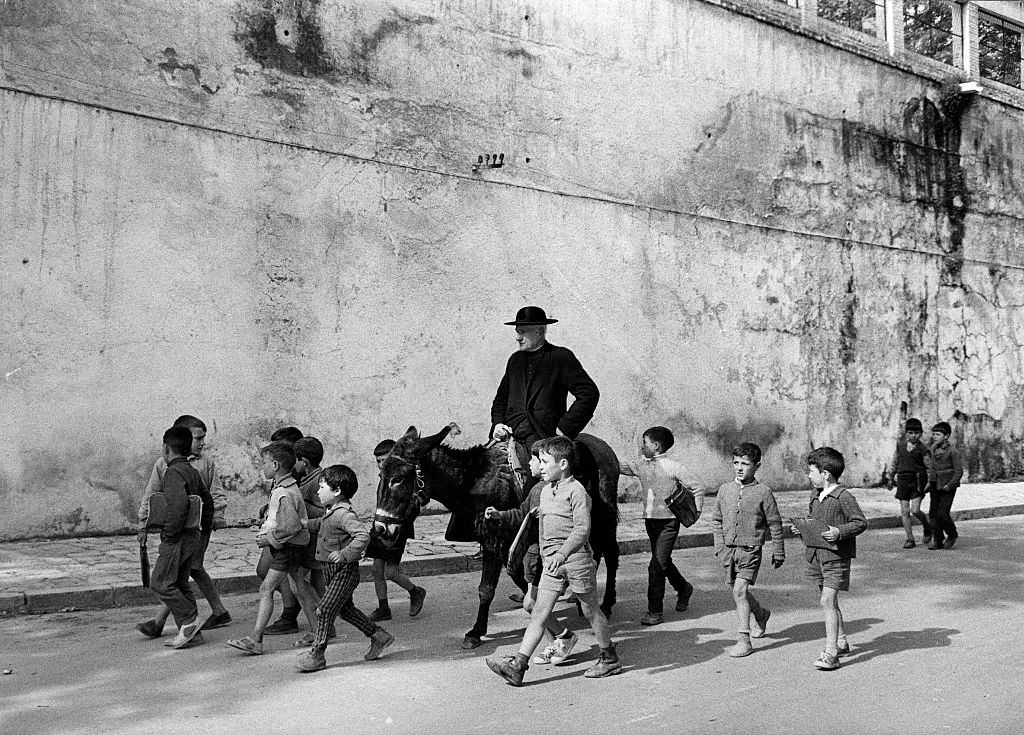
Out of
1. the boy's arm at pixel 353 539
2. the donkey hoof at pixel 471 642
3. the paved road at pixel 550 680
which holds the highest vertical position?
the boy's arm at pixel 353 539

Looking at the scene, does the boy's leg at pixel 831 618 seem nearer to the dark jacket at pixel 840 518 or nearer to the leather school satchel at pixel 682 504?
the dark jacket at pixel 840 518

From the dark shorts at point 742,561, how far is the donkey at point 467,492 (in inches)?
45.9

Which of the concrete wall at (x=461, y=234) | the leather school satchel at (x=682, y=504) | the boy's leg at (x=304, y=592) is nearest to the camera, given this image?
the boy's leg at (x=304, y=592)

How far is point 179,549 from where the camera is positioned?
6.81 m

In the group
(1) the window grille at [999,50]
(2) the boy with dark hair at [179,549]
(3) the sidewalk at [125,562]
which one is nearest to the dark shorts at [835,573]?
(2) the boy with dark hair at [179,549]

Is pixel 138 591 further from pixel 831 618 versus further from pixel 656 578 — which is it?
pixel 831 618

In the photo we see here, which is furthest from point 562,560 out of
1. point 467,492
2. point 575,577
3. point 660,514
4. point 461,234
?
point 461,234

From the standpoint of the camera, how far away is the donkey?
6328 millimetres

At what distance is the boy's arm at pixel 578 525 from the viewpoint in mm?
5953

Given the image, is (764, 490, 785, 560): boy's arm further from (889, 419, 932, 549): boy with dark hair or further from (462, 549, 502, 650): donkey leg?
(889, 419, 932, 549): boy with dark hair

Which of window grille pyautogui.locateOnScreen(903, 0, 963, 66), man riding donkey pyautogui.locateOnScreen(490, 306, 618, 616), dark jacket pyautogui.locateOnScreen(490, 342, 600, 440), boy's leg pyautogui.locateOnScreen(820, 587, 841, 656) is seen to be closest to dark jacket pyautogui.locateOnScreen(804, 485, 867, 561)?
boy's leg pyautogui.locateOnScreen(820, 587, 841, 656)

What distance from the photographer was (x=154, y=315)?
37.0 feet

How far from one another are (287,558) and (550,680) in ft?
5.95

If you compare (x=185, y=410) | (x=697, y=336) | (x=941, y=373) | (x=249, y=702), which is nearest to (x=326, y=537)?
(x=249, y=702)
